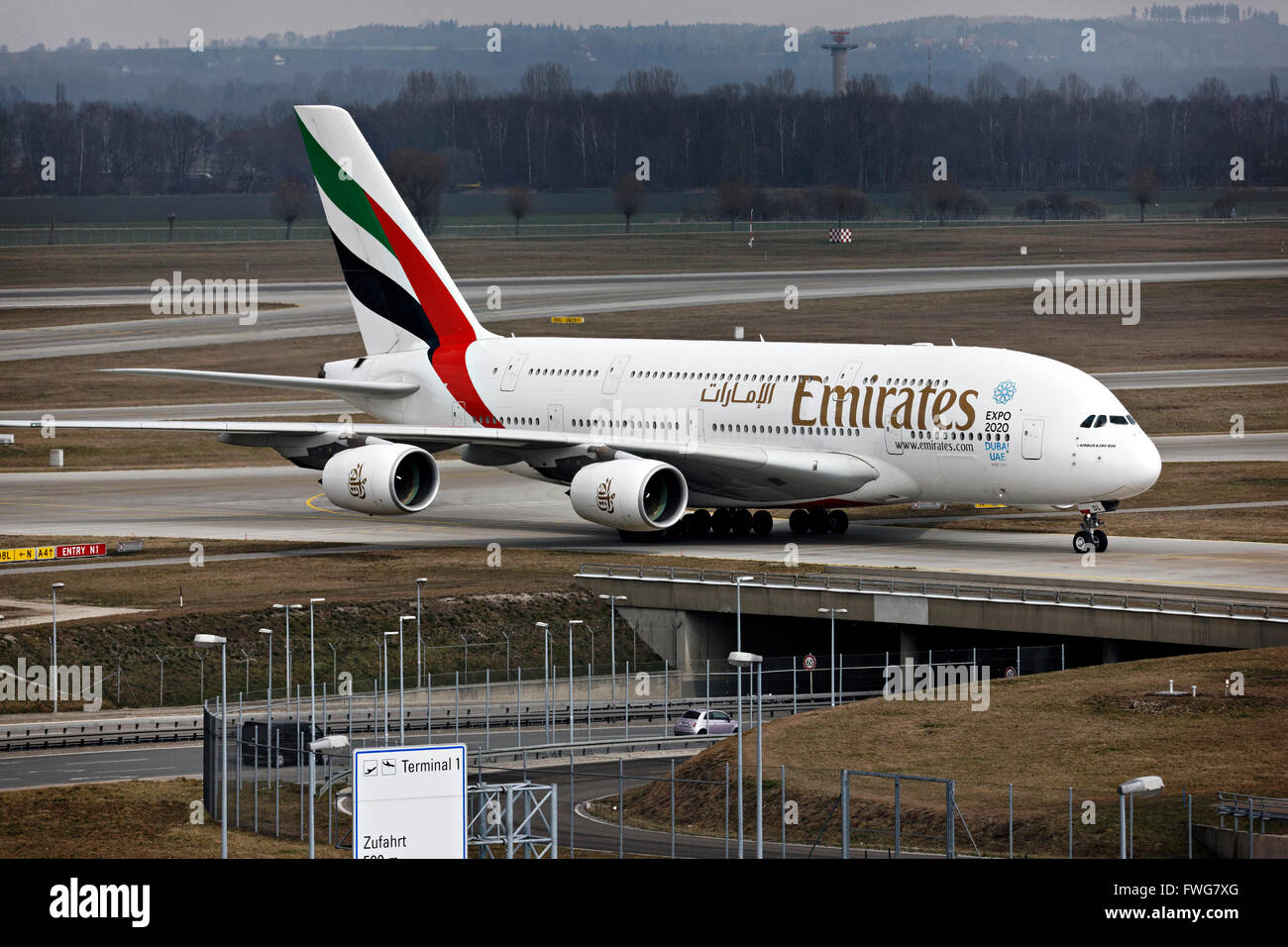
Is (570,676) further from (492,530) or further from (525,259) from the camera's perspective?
(525,259)

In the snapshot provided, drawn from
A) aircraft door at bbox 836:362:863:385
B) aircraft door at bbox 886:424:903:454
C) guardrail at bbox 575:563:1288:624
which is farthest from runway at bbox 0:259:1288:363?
aircraft door at bbox 886:424:903:454

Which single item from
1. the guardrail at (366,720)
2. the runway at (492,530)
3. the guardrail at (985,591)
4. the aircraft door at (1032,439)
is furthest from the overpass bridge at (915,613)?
the aircraft door at (1032,439)

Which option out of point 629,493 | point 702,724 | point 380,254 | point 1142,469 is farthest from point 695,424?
point 380,254

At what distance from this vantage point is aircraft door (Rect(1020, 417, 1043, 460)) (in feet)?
211

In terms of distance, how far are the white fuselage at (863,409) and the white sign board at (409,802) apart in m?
38.3

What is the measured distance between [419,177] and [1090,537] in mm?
135416

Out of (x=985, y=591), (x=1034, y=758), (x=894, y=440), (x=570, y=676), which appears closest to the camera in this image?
(x=1034, y=758)

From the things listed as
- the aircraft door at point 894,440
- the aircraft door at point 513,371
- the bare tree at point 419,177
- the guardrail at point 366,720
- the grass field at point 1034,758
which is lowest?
the guardrail at point 366,720

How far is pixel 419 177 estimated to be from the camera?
19475 cm

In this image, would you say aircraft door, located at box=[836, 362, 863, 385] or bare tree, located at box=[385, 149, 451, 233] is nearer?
aircraft door, located at box=[836, 362, 863, 385]

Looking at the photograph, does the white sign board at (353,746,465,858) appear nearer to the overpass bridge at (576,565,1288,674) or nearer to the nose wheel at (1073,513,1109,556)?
the overpass bridge at (576,565,1288,674)

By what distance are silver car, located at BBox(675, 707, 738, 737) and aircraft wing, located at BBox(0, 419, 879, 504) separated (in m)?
9.19

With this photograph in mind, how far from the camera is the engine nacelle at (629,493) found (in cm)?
6756

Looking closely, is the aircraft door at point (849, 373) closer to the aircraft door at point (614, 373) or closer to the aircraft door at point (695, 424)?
the aircraft door at point (695, 424)
